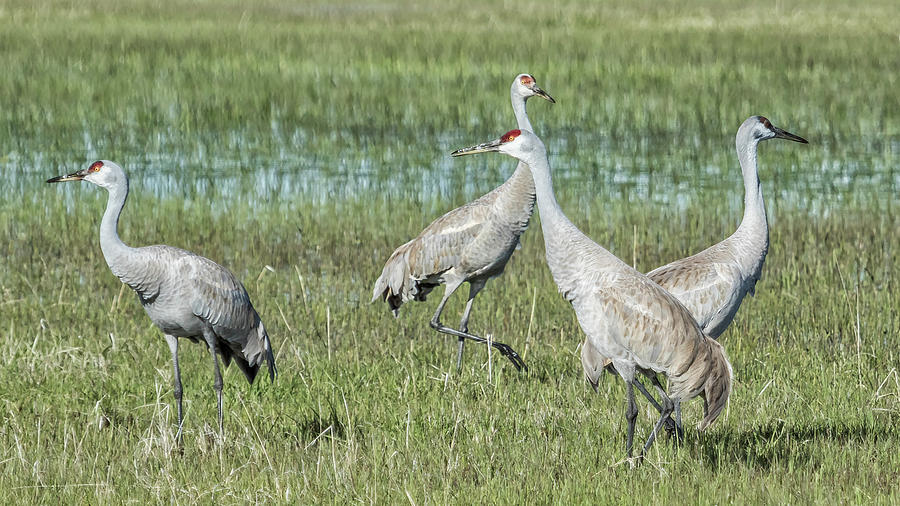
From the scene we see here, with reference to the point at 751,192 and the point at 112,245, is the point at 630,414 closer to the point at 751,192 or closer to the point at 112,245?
the point at 751,192

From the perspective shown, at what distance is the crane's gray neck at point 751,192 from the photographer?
5.95m

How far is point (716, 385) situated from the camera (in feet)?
15.7

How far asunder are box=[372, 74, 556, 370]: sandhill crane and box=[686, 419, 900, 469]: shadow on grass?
1872 millimetres

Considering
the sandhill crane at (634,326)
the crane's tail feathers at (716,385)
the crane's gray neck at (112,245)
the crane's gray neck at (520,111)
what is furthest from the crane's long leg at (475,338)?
the crane's gray neck at (112,245)

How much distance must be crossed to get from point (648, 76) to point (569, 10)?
35.7 feet

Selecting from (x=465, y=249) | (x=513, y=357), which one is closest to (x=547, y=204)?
(x=513, y=357)

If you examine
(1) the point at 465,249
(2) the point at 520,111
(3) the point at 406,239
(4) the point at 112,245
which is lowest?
(3) the point at 406,239

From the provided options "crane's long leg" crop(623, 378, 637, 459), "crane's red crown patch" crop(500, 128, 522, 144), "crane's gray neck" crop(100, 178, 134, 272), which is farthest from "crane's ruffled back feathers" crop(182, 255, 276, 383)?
"crane's long leg" crop(623, 378, 637, 459)

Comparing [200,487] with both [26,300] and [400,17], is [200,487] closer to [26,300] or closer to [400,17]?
[26,300]

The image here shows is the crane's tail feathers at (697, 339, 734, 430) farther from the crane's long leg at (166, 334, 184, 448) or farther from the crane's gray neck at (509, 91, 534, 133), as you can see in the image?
the crane's gray neck at (509, 91, 534, 133)

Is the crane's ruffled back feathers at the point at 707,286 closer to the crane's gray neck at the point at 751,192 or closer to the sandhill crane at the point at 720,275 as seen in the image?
the sandhill crane at the point at 720,275

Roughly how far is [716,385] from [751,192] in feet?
5.40

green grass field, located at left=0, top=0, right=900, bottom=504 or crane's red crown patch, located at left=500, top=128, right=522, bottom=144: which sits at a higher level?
crane's red crown patch, located at left=500, top=128, right=522, bottom=144

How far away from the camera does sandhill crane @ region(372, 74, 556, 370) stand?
22.8 ft
